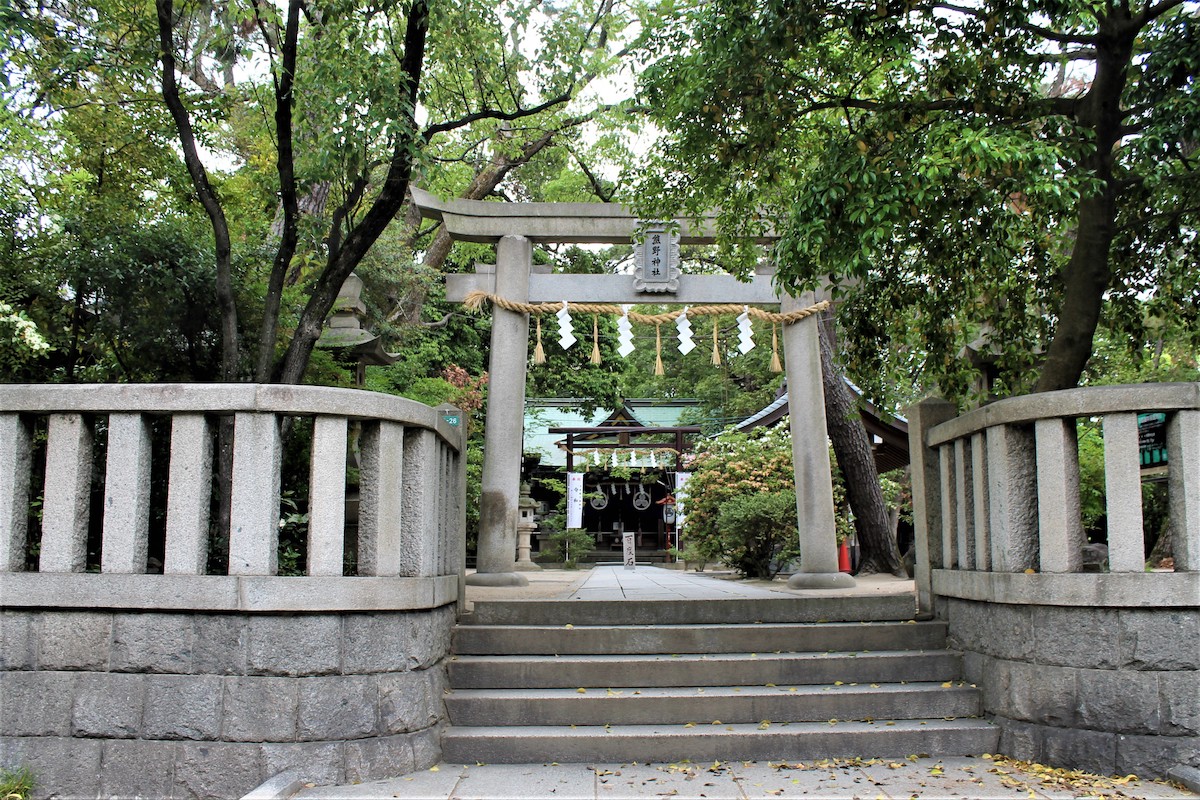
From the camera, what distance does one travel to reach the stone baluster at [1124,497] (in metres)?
4.77

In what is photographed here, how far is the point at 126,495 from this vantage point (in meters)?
4.75

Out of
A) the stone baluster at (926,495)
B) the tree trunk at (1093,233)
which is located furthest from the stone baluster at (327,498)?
the tree trunk at (1093,233)

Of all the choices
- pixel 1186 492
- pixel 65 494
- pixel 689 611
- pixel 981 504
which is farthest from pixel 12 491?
pixel 1186 492

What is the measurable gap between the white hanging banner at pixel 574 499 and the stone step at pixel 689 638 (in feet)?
53.0

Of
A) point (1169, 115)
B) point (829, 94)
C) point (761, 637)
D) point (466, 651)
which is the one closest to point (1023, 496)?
point (761, 637)

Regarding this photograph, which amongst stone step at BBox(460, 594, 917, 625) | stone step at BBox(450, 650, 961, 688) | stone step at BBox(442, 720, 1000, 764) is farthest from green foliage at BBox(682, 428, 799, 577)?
stone step at BBox(442, 720, 1000, 764)

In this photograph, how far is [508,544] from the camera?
9625mm

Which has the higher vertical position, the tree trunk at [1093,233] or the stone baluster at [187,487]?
the tree trunk at [1093,233]

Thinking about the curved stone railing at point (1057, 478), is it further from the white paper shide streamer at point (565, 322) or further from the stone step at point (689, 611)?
the white paper shide streamer at point (565, 322)

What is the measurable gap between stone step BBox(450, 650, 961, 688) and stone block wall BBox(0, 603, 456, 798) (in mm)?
997

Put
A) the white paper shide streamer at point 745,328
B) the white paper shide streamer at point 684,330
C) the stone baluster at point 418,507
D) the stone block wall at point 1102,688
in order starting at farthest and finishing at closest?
the white paper shide streamer at point 684,330 → the white paper shide streamer at point 745,328 → the stone baluster at point 418,507 → the stone block wall at point 1102,688

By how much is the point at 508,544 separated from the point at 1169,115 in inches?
271

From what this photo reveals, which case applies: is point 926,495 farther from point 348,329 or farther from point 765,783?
point 348,329

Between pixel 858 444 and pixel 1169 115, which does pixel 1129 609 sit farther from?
pixel 858 444
